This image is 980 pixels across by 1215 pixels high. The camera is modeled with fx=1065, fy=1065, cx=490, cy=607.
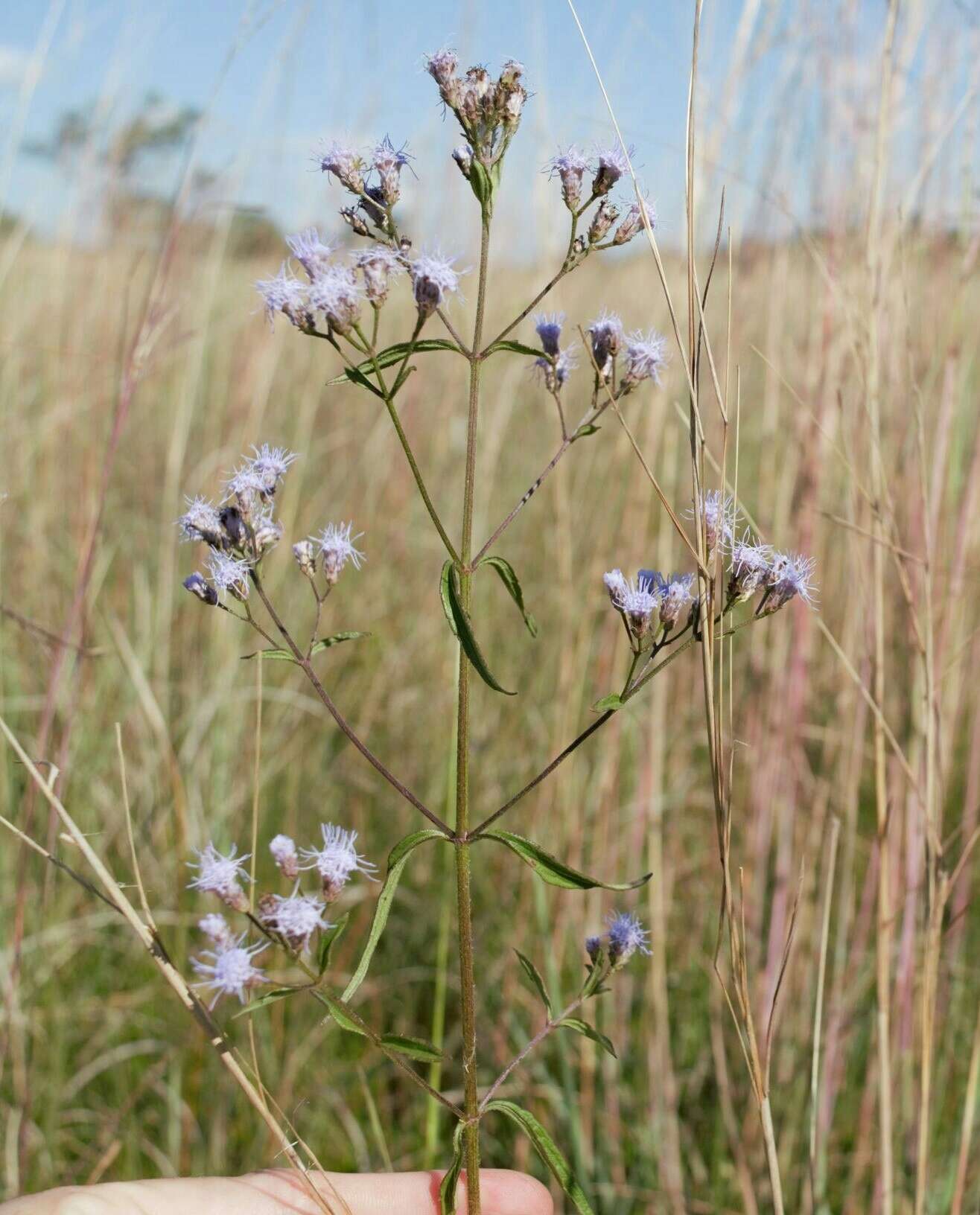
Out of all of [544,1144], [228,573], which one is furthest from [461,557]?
[544,1144]

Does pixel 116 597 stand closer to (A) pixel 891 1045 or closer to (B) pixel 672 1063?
(B) pixel 672 1063

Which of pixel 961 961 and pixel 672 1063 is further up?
pixel 961 961

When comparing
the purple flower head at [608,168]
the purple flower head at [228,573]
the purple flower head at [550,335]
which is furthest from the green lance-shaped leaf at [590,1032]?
the purple flower head at [608,168]

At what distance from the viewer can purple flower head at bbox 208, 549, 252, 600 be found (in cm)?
72

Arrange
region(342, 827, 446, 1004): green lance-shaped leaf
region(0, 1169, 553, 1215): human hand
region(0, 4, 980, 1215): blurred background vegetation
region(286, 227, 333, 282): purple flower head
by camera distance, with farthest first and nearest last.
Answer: region(0, 4, 980, 1215): blurred background vegetation < region(0, 1169, 553, 1215): human hand < region(286, 227, 333, 282): purple flower head < region(342, 827, 446, 1004): green lance-shaped leaf

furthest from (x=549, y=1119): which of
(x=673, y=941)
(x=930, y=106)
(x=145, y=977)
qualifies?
(x=930, y=106)

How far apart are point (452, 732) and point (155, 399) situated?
5.85 feet

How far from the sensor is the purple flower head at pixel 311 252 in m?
0.72

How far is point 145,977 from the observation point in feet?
5.23

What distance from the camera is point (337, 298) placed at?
70cm

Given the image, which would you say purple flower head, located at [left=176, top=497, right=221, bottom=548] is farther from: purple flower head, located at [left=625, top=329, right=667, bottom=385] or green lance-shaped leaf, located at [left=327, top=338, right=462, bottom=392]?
purple flower head, located at [left=625, top=329, right=667, bottom=385]

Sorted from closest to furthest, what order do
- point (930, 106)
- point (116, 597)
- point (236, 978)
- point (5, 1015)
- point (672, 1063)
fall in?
point (236, 978)
point (5, 1015)
point (930, 106)
point (672, 1063)
point (116, 597)

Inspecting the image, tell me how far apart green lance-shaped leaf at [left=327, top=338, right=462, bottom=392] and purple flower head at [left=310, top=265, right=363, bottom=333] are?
3 centimetres

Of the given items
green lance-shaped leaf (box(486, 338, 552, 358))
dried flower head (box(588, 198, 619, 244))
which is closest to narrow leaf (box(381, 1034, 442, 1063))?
green lance-shaped leaf (box(486, 338, 552, 358))
